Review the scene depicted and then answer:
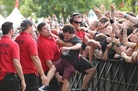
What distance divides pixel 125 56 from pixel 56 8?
33.4 metres

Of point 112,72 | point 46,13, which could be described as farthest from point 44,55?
point 46,13

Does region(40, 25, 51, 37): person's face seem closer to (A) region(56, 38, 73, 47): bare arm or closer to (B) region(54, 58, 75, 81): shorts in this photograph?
(A) region(56, 38, 73, 47): bare arm

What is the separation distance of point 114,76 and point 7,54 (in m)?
3.32

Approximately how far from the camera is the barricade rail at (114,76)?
13.5 meters

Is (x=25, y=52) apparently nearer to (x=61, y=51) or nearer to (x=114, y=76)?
(x=61, y=51)

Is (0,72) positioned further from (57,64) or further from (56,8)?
(56,8)

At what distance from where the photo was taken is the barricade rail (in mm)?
13507

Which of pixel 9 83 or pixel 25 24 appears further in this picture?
pixel 25 24

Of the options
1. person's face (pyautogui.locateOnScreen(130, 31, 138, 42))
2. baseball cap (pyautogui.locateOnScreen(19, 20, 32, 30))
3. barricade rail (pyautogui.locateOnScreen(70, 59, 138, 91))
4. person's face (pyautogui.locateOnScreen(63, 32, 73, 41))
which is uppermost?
baseball cap (pyautogui.locateOnScreen(19, 20, 32, 30))

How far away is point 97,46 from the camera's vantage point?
50.1 feet

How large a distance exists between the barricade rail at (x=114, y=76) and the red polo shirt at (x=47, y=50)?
4.62 ft

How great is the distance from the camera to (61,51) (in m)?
14.8

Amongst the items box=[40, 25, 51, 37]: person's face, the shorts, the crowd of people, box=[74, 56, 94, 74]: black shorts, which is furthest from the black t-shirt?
box=[40, 25, 51, 37]: person's face

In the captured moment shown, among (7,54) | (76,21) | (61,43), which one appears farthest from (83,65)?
(7,54)
